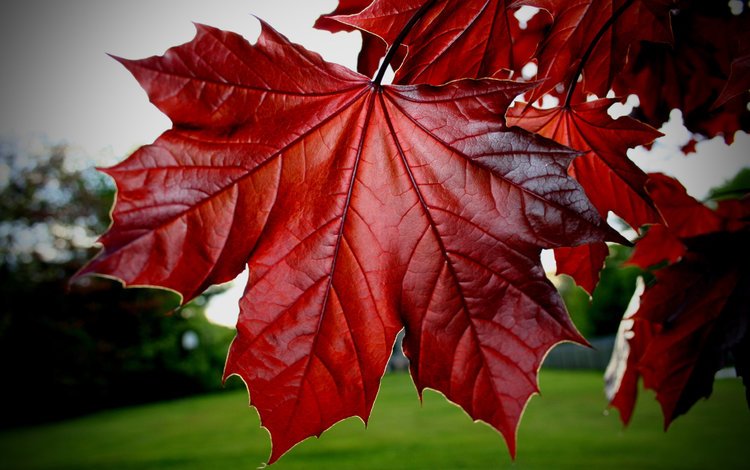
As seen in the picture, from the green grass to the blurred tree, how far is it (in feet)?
9.90

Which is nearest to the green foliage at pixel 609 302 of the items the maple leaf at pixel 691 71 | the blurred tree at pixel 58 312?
the blurred tree at pixel 58 312

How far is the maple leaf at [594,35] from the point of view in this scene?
599mm

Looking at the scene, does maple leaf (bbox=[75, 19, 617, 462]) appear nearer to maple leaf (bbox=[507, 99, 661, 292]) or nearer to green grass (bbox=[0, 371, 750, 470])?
maple leaf (bbox=[507, 99, 661, 292])

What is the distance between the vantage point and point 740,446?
4.91 meters

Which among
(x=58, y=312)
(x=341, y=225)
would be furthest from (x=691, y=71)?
(x=58, y=312)

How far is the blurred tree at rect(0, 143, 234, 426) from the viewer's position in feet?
42.2

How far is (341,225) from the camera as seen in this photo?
56 cm

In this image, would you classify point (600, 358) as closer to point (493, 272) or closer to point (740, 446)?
point (740, 446)

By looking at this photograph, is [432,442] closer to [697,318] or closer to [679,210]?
[679,210]

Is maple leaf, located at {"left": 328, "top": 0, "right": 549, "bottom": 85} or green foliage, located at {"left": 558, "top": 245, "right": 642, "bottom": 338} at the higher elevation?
maple leaf, located at {"left": 328, "top": 0, "right": 549, "bottom": 85}

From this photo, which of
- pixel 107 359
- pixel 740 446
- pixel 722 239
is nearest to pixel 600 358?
pixel 740 446

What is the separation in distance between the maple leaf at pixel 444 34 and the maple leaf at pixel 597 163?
9 centimetres

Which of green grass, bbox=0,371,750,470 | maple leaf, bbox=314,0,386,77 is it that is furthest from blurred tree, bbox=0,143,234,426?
maple leaf, bbox=314,0,386,77

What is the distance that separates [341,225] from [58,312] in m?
16.0
